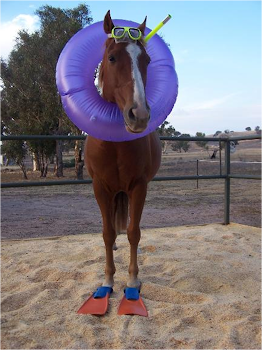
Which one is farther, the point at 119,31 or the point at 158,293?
the point at 158,293

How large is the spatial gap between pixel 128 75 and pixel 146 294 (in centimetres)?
157

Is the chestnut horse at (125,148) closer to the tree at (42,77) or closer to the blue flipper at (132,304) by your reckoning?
the blue flipper at (132,304)

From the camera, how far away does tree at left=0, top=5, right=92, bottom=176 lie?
57.8 ft

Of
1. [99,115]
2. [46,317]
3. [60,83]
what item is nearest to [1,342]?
[46,317]

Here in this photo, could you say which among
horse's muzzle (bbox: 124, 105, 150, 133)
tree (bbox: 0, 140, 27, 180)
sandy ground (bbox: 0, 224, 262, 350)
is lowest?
sandy ground (bbox: 0, 224, 262, 350)

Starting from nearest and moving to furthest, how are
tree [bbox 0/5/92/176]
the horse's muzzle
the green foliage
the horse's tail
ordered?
the horse's muzzle → the horse's tail → tree [bbox 0/5/92/176] → the green foliage

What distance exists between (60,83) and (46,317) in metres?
1.57

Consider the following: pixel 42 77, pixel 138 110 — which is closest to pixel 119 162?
pixel 138 110

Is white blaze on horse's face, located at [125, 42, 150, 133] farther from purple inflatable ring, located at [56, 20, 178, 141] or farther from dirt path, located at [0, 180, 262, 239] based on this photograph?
dirt path, located at [0, 180, 262, 239]

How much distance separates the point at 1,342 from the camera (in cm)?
187

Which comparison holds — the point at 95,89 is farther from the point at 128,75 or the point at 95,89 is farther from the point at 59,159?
the point at 59,159

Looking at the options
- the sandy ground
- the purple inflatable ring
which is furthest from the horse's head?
the sandy ground

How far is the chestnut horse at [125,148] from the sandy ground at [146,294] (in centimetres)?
38

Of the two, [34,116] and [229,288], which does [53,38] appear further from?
[229,288]
